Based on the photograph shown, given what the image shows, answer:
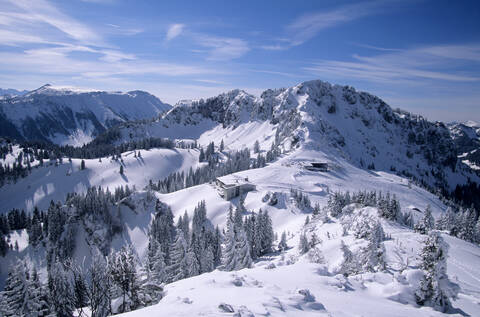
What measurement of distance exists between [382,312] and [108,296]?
26066 millimetres

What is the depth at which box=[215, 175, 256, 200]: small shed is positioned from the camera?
94.0m

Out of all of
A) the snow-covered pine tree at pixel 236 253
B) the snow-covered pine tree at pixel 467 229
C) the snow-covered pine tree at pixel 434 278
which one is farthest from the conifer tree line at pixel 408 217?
the snow-covered pine tree at pixel 434 278

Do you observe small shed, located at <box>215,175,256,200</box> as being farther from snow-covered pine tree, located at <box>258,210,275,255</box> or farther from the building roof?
snow-covered pine tree, located at <box>258,210,275,255</box>

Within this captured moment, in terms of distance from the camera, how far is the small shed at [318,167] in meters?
132

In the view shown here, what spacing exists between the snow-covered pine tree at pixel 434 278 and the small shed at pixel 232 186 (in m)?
71.7

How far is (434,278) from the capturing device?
2305 centimetres

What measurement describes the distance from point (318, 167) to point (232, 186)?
5667 centimetres

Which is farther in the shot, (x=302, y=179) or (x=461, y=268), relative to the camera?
(x=302, y=179)

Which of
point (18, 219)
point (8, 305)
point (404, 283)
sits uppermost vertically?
point (404, 283)

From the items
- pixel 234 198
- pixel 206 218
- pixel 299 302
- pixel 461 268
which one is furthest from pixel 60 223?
pixel 461 268

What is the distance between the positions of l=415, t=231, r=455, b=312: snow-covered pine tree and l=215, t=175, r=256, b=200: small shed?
235ft

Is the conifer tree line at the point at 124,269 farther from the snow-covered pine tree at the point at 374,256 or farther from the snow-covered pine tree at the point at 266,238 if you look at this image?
the snow-covered pine tree at the point at 374,256

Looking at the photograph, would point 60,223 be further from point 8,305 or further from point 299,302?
point 299,302

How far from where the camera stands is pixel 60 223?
93750 mm
